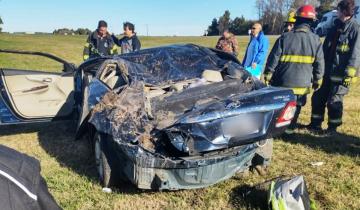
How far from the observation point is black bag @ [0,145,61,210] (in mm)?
1360

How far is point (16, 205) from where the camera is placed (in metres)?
1.36

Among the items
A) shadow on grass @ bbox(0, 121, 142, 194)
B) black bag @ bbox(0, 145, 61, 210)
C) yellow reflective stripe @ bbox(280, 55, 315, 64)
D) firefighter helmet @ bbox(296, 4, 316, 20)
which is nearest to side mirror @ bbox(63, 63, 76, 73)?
shadow on grass @ bbox(0, 121, 142, 194)

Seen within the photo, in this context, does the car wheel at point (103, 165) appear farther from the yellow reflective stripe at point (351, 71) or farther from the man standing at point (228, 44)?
the man standing at point (228, 44)

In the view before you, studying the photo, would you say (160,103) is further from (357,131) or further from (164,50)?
(357,131)

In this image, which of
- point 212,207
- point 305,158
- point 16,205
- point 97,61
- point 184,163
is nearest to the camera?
point 16,205

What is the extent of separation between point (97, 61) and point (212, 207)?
2.59 metres

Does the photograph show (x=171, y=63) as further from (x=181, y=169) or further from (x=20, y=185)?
(x=20, y=185)

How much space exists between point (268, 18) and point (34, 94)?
58377 mm

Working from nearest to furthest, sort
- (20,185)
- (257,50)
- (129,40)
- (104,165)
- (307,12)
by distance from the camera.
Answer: (20,185), (104,165), (307,12), (257,50), (129,40)

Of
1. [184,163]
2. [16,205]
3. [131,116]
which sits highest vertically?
[16,205]

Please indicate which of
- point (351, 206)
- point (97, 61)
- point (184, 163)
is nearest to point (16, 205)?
point (184, 163)

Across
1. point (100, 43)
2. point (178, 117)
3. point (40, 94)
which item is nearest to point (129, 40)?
point (100, 43)

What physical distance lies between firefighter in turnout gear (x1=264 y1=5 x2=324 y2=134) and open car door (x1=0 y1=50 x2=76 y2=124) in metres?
2.81

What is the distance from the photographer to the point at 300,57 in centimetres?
577
